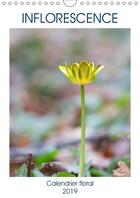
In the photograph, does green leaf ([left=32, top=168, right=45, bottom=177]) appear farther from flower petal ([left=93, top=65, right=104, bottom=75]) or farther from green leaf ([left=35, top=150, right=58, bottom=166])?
flower petal ([left=93, top=65, right=104, bottom=75])

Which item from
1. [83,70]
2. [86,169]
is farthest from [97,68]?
[86,169]

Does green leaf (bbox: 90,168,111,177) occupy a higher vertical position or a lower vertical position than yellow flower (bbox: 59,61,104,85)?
lower

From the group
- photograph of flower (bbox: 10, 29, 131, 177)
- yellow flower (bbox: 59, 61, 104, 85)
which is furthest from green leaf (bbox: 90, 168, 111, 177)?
yellow flower (bbox: 59, 61, 104, 85)

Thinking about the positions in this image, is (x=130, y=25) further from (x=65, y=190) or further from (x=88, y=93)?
(x=65, y=190)

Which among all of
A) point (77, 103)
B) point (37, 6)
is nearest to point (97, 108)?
point (77, 103)

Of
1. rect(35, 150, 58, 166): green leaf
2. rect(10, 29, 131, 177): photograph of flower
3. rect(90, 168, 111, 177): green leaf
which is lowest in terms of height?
rect(90, 168, 111, 177): green leaf

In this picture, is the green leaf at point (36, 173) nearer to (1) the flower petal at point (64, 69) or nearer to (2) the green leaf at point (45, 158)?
(2) the green leaf at point (45, 158)

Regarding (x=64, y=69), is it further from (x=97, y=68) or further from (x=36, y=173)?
(x=36, y=173)

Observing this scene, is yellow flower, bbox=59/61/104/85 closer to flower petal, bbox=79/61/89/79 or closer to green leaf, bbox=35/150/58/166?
flower petal, bbox=79/61/89/79
